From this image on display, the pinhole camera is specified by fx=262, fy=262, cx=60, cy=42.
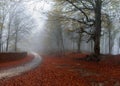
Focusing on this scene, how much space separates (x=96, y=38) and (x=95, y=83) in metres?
16.0

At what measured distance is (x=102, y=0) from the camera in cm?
3069

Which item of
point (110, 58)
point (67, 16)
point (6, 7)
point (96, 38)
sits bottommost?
point (110, 58)

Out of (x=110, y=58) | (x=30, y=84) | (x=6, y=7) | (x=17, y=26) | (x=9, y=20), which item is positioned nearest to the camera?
(x=30, y=84)

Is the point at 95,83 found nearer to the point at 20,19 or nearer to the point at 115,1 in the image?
the point at 115,1

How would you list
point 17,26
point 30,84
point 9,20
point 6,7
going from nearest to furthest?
point 30,84
point 6,7
point 9,20
point 17,26

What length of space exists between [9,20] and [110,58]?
36.1 m

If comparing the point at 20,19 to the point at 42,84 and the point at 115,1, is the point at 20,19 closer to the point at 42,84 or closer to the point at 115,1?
the point at 115,1

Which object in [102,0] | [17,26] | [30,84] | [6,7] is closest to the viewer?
[30,84]

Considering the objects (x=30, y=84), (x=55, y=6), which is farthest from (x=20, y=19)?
(x=30, y=84)

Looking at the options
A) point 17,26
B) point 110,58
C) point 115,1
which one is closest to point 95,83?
point 110,58

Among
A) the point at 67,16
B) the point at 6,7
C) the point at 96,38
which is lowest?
the point at 96,38

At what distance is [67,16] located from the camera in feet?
102

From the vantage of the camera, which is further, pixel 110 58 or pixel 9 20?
pixel 9 20

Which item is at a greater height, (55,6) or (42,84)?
(55,6)
